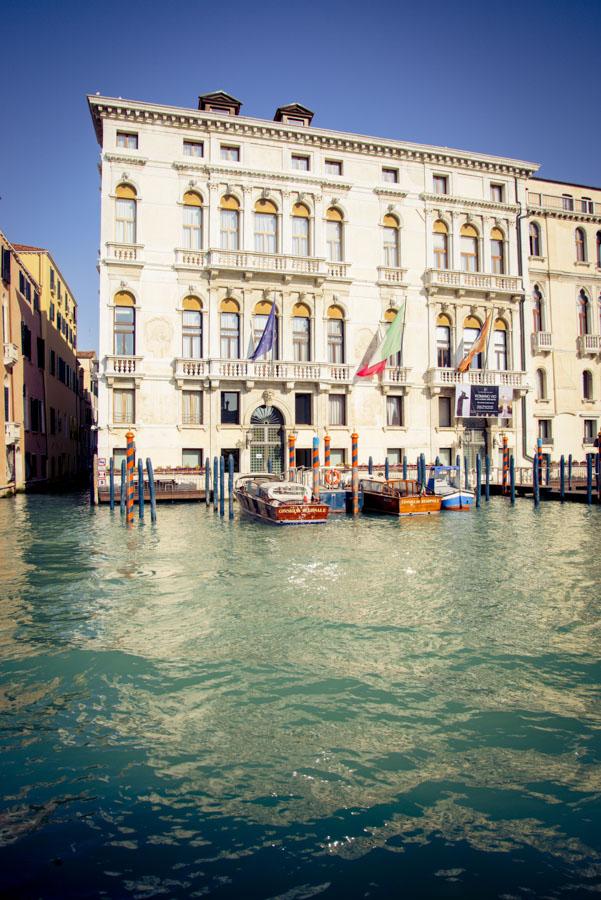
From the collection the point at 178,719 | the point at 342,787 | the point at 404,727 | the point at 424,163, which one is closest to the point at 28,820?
the point at 178,719

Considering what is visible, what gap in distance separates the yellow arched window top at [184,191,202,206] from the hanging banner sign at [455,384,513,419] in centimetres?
1245

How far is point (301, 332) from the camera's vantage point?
2580 cm

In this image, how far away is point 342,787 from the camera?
12.7 feet

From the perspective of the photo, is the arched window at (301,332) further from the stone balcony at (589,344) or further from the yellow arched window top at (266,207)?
the stone balcony at (589,344)

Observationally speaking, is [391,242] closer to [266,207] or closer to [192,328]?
[266,207]

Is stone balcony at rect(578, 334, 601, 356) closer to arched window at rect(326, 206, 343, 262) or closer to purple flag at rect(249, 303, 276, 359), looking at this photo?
arched window at rect(326, 206, 343, 262)

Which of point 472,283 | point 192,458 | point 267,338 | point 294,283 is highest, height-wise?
point 472,283

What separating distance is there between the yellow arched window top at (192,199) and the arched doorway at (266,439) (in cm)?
791

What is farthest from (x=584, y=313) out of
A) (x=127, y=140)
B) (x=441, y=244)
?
(x=127, y=140)

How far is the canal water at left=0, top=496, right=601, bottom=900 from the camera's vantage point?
3.18 metres

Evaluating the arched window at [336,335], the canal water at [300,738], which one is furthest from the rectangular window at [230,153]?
the canal water at [300,738]

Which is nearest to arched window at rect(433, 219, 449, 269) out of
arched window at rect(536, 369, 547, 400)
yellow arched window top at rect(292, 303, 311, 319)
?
yellow arched window top at rect(292, 303, 311, 319)

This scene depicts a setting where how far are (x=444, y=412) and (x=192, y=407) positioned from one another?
34.6 ft

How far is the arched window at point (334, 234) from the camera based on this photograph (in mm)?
26141
